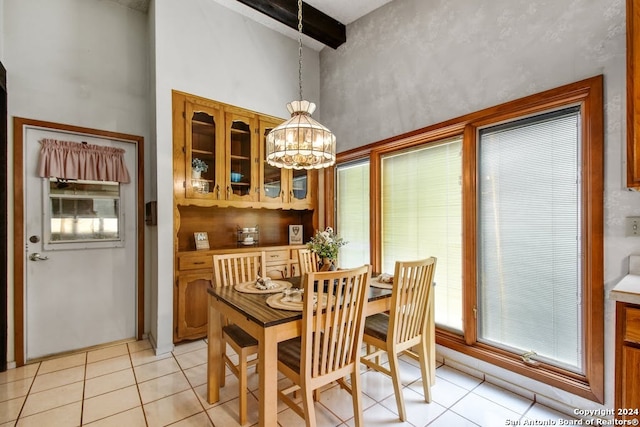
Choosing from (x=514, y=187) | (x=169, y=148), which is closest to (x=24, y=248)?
(x=169, y=148)

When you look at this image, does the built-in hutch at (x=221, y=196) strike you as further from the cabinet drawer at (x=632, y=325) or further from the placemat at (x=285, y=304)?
the cabinet drawer at (x=632, y=325)

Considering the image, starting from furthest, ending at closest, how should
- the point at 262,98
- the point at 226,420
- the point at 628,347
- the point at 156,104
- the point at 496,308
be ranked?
the point at 262,98 → the point at 156,104 → the point at 496,308 → the point at 226,420 → the point at 628,347

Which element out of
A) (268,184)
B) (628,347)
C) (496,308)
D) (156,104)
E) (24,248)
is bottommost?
(496,308)

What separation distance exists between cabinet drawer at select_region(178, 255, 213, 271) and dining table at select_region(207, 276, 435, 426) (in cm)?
94

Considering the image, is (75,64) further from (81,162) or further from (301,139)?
(301,139)

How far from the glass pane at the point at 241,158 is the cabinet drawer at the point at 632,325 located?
10.3 ft

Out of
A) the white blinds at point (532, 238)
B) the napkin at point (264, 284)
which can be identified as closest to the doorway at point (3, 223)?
the napkin at point (264, 284)

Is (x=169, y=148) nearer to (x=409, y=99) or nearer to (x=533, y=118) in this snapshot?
(x=409, y=99)

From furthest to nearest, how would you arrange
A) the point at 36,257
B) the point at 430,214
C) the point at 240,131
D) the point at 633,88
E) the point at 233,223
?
the point at 233,223 → the point at 240,131 → the point at 430,214 → the point at 36,257 → the point at 633,88

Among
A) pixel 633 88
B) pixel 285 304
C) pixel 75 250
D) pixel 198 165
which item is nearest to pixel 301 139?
pixel 285 304

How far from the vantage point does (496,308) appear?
236 centimetres

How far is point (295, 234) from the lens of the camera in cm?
402

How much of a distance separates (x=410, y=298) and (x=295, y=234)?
88.8 inches

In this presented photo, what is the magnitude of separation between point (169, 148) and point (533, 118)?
3.12m
